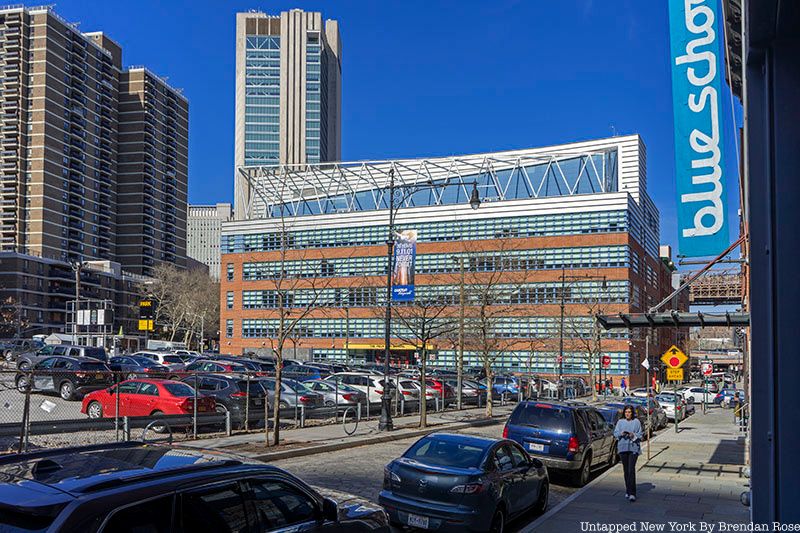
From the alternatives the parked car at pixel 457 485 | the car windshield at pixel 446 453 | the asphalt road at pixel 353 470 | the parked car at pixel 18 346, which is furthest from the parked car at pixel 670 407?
the parked car at pixel 18 346

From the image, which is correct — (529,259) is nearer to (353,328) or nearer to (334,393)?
(353,328)

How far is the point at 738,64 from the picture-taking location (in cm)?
1800

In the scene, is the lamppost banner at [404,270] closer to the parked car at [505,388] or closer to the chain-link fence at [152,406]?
the chain-link fence at [152,406]

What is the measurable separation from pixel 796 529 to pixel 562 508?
7.40 m

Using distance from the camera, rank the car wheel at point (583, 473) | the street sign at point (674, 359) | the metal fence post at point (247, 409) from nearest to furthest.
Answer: the car wheel at point (583, 473) < the metal fence post at point (247, 409) < the street sign at point (674, 359)

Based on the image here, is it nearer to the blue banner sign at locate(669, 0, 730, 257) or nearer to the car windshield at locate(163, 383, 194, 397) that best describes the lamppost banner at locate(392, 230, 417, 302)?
the car windshield at locate(163, 383, 194, 397)

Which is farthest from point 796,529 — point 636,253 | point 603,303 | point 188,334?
point 188,334

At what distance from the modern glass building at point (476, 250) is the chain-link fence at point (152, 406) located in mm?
33934

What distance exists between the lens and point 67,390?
2609cm

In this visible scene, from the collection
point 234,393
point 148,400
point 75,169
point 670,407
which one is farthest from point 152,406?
point 75,169

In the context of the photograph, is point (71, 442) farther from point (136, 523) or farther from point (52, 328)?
point (52, 328)

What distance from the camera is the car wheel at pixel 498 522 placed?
33.1ft

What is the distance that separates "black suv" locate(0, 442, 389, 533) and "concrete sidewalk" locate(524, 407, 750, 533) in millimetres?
6077

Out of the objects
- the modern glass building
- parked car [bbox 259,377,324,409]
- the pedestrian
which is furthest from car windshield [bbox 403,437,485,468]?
the modern glass building
